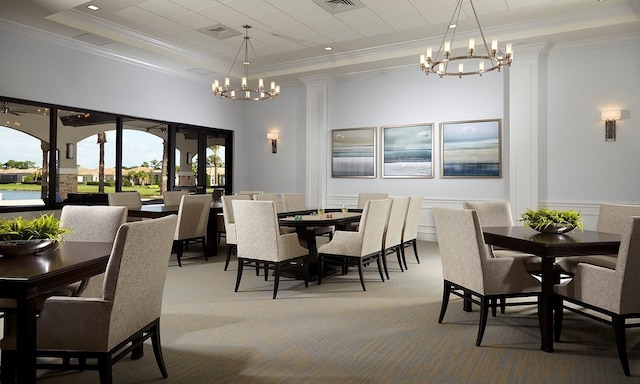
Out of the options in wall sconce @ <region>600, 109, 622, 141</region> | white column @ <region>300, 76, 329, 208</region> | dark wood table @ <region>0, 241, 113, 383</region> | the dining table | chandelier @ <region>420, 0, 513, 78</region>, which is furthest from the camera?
white column @ <region>300, 76, 329, 208</region>

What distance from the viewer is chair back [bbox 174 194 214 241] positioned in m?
6.30

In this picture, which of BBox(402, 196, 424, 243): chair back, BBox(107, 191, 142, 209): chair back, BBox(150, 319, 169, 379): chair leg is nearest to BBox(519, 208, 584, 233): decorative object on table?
BBox(402, 196, 424, 243): chair back

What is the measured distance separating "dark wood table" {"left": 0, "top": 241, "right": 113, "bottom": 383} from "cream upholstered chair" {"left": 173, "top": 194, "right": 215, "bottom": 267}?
3847 millimetres

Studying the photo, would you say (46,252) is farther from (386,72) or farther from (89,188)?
(386,72)

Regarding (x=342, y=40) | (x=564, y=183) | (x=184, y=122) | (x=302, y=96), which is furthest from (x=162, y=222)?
(x=302, y=96)

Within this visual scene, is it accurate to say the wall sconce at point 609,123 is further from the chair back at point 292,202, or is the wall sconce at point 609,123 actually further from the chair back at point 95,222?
the chair back at point 95,222

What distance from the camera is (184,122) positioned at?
920 cm

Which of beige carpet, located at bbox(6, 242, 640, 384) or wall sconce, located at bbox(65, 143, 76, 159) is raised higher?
wall sconce, located at bbox(65, 143, 76, 159)

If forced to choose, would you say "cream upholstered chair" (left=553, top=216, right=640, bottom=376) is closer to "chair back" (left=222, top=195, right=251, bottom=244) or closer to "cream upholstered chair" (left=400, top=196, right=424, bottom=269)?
"cream upholstered chair" (left=400, top=196, right=424, bottom=269)

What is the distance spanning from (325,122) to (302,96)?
91cm

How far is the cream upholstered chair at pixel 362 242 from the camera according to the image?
4.79 m

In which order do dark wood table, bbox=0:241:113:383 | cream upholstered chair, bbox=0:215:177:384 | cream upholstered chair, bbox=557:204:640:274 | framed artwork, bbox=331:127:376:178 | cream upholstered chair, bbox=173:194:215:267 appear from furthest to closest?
1. framed artwork, bbox=331:127:376:178
2. cream upholstered chair, bbox=173:194:215:267
3. cream upholstered chair, bbox=557:204:640:274
4. cream upholstered chair, bbox=0:215:177:384
5. dark wood table, bbox=0:241:113:383

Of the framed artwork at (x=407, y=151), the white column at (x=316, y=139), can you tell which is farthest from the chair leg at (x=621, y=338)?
the white column at (x=316, y=139)

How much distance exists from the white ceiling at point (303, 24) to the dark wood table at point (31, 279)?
14.5ft
